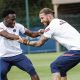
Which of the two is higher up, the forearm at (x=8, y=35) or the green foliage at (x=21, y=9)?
the forearm at (x=8, y=35)

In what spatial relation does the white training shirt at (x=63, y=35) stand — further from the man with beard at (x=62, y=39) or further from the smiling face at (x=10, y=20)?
the smiling face at (x=10, y=20)

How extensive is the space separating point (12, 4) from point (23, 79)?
19.3 meters

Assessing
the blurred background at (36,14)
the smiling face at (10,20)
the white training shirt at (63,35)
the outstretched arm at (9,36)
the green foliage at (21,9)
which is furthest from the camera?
the green foliage at (21,9)

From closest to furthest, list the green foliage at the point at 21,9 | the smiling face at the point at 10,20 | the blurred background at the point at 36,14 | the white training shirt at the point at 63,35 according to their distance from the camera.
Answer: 1. the white training shirt at the point at 63,35
2. the smiling face at the point at 10,20
3. the blurred background at the point at 36,14
4. the green foliage at the point at 21,9

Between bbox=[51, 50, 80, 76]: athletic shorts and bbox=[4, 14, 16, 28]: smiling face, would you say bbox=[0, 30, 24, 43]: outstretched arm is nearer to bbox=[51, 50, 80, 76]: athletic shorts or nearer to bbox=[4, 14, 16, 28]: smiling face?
bbox=[4, 14, 16, 28]: smiling face

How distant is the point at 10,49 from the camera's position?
1086 cm

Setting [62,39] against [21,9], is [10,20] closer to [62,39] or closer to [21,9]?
[62,39]

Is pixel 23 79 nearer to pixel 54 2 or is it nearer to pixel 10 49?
pixel 10 49

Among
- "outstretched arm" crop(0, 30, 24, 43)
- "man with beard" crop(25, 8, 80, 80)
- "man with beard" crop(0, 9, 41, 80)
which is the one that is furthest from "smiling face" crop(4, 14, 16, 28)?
"man with beard" crop(25, 8, 80, 80)

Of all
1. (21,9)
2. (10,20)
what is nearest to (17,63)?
(10,20)

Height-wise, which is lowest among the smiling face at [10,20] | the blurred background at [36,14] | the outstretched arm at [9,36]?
the blurred background at [36,14]

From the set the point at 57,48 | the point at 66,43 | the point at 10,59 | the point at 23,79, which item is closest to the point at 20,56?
the point at 10,59

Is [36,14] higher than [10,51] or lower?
lower

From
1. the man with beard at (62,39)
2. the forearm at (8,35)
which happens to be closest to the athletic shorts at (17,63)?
the forearm at (8,35)
